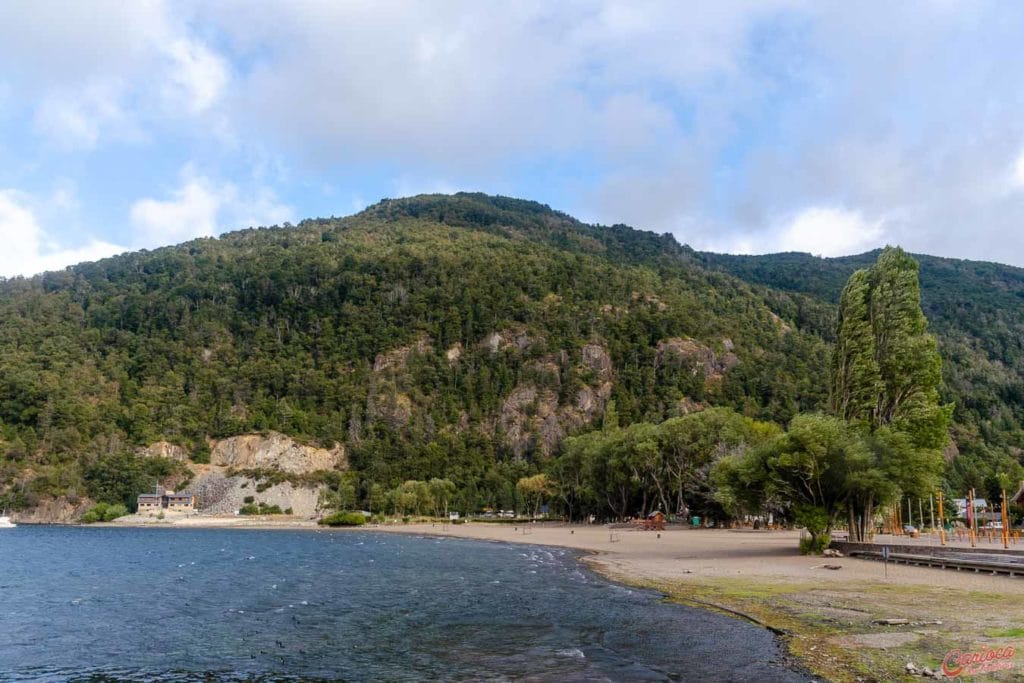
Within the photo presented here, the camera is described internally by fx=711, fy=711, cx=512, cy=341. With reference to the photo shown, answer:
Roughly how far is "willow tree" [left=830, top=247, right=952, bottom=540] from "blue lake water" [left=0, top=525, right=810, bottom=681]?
69.7 ft

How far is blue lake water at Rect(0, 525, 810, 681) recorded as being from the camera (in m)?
18.9

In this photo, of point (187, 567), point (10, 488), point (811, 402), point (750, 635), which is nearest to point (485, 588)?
point (750, 635)

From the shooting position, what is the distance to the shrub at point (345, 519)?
460ft

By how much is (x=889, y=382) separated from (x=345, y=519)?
366ft

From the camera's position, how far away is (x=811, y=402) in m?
198

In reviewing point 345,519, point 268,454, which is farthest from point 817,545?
point 268,454

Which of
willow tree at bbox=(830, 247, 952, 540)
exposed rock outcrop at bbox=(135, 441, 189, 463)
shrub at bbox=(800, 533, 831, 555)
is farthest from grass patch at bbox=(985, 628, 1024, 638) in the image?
exposed rock outcrop at bbox=(135, 441, 189, 463)

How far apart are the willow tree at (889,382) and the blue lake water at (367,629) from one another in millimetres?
21245

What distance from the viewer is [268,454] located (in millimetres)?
182500

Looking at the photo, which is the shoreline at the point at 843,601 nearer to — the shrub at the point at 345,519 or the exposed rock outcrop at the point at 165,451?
the shrub at the point at 345,519

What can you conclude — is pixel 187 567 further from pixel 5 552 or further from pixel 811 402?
pixel 811 402

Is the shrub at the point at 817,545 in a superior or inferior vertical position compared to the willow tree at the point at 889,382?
inferior

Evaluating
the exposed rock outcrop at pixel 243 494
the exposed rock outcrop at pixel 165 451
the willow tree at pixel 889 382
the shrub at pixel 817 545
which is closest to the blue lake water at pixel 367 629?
the shrub at pixel 817 545

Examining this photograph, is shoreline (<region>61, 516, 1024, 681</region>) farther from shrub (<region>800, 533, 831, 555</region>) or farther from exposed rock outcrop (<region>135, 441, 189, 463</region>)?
exposed rock outcrop (<region>135, 441, 189, 463</region>)
